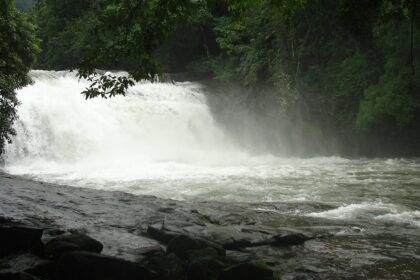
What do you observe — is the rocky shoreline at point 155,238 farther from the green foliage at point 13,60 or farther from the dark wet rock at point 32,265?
the green foliage at point 13,60

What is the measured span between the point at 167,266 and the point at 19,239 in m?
1.73

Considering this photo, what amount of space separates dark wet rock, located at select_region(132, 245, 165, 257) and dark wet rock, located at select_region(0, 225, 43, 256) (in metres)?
1.15

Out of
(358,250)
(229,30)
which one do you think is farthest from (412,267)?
(229,30)

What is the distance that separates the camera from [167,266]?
561 cm

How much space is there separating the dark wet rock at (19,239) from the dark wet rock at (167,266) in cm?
130

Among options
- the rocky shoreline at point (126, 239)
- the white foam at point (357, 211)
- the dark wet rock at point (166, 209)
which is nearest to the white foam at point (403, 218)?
the white foam at point (357, 211)

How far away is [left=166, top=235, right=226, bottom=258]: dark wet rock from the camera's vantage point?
20.2ft

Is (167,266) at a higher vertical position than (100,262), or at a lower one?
lower

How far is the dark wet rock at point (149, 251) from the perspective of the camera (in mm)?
5951

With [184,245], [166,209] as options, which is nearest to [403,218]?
[166,209]

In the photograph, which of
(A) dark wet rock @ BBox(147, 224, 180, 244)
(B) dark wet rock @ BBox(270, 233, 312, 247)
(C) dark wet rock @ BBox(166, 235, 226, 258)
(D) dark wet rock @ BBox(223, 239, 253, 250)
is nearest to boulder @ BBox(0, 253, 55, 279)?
(C) dark wet rock @ BBox(166, 235, 226, 258)

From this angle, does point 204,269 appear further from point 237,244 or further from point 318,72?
point 318,72

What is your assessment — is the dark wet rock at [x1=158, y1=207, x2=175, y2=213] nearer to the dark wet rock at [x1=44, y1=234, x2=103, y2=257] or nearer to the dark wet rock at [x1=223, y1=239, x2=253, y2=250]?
the dark wet rock at [x1=223, y1=239, x2=253, y2=250]

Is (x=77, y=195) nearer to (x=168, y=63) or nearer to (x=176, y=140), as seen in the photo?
(x=176, y=140)
